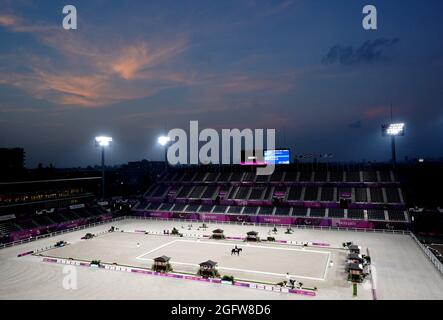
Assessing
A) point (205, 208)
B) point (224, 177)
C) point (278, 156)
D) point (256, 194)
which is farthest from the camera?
point (224, 177)

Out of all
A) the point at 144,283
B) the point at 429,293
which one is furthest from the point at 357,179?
the point at 144,283

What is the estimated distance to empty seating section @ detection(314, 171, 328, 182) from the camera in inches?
3179

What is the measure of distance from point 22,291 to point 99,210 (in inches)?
1942

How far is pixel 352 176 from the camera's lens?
7925cm

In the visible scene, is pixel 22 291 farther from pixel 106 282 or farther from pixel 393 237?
pixel 393 237

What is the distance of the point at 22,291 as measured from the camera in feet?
105

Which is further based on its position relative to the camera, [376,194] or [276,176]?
[276,176]

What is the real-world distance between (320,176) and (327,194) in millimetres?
8455

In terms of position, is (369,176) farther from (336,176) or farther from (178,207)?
(178,207)

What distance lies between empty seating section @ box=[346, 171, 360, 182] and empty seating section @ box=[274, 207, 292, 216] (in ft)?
60.7

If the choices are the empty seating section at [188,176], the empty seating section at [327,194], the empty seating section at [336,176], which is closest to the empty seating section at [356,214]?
the empty seating section at [327,194]

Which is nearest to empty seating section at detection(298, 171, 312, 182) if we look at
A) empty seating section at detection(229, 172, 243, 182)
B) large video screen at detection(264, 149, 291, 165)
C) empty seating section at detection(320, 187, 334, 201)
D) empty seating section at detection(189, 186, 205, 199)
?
empty seating section at detection(320, 187, 334, 201)

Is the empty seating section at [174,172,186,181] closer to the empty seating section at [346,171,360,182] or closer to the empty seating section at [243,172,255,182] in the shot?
the empty seating section at [243,172,255,182]

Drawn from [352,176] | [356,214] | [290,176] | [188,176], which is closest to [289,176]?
[290,176]
